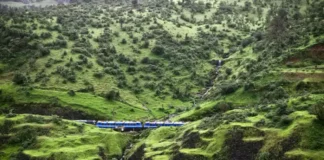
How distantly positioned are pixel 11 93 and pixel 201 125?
184 ft

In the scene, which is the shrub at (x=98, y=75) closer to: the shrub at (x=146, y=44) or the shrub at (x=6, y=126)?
the shrub at (x=146, y=44)

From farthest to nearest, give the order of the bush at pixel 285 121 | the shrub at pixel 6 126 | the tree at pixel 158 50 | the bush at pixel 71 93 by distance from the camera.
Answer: the tree at pixel 158 50 → the bush at pixel 71 93 → the shrub at pixel 6 126 → the bush at pixel 285 121

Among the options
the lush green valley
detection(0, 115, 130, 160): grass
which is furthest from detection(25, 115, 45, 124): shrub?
detection(0, 115, 130, 160): grass

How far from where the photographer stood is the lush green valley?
57.5 meters

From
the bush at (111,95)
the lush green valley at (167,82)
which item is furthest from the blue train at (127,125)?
the bush at (111,95)

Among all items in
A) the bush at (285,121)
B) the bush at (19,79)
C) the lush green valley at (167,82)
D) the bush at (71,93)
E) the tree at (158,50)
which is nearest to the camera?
the bush at (285,121)

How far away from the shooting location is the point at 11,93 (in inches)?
3858

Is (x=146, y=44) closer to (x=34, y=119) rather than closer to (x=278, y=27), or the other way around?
(x=278, y=27)

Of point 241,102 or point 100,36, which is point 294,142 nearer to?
point 241,102

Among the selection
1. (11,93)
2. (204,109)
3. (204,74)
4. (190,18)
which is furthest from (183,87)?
(190,18)

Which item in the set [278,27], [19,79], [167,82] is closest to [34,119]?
[19,79]

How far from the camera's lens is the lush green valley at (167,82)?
189ft

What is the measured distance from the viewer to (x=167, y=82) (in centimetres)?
11744

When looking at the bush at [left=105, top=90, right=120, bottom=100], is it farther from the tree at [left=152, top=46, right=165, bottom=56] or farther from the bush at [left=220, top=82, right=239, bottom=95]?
the tree at [left=152, top=46, right=165, bottom=56]
